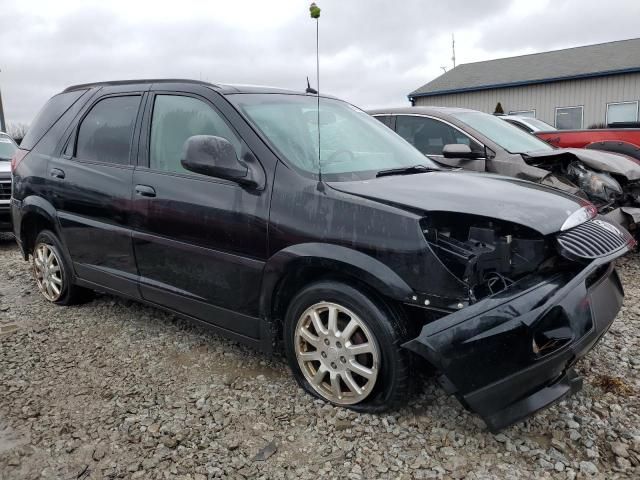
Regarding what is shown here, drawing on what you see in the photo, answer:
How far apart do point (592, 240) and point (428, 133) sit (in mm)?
3653

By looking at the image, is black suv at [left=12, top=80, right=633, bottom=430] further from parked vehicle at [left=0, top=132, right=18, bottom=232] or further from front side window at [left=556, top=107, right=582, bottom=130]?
front side window at [left=556, top=107, right=582, bottom=130]

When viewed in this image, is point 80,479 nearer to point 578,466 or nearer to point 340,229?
point 340,229

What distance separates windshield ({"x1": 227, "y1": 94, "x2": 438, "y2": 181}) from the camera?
3.05m

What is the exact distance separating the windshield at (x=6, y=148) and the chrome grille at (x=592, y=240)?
8871mm

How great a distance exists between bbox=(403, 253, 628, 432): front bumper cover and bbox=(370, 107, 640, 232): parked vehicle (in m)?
2.91

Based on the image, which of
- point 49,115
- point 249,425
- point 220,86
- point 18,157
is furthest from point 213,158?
point 18,157

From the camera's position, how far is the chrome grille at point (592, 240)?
2.50 meters

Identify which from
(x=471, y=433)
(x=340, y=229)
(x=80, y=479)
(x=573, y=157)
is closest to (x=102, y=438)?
(x=80, y=479)

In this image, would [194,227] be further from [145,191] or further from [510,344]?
[510,344]

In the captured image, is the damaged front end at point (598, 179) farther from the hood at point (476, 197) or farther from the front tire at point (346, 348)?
the front tire at point (346, 348)

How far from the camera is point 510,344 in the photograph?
226 cm

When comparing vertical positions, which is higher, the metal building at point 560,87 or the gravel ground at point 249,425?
the metal building at point 560,87

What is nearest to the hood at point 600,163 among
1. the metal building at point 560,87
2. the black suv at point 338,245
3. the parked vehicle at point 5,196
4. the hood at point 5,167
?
the black suv at point 338,245

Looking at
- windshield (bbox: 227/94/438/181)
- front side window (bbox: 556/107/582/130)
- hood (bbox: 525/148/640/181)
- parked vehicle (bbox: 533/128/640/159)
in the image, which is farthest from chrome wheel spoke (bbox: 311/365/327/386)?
front side window (bbox: 556/107/582/130)
